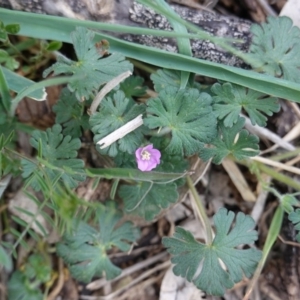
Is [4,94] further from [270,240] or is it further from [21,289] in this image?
[270,240]

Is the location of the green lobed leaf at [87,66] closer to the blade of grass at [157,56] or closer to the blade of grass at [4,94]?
the blade of grass at [157,56]

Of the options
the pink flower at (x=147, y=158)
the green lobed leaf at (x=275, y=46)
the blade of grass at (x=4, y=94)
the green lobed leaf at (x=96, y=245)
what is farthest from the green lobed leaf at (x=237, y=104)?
the blade of grass at (x=4, y=94)

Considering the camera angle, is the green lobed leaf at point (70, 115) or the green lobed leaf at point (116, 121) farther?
the green lobed leaf at point (70, 115)

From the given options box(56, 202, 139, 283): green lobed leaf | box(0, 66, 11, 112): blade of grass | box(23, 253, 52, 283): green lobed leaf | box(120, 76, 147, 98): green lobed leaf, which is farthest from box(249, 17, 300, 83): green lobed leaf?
box(23, 253, 52, 283): green lobed leaf

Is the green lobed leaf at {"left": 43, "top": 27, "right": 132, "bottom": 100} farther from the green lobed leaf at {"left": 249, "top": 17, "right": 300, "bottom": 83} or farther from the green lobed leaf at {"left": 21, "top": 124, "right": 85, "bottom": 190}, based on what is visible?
the green lobed leaf at {"left": 249, "top": 17, "right": 300, "bottom": 83}

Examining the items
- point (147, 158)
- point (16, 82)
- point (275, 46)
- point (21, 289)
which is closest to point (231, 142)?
point (147, 158)

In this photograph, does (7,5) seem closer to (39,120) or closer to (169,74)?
(39,120)
